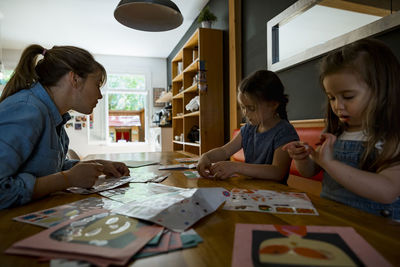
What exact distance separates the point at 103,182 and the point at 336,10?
161cm

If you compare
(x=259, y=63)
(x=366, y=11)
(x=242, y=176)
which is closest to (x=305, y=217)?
(x=242, y=176)

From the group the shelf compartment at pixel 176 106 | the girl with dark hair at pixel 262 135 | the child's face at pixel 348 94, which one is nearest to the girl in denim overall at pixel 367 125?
the child's face at pixel 348 94

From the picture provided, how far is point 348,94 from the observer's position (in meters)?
0.79

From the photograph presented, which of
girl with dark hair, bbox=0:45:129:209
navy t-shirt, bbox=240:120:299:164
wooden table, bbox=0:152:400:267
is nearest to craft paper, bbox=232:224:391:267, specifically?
wooden table, bbox=0:152:400:267

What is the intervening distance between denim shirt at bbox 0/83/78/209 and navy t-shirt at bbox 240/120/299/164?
0.96 m

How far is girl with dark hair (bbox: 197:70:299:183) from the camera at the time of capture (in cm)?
111

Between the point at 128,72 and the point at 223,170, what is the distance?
5.92m

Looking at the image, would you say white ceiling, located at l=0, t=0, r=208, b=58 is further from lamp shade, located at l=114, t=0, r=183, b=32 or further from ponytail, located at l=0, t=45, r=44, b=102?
ponytail, located at l=0, t=45, r=44, b=102

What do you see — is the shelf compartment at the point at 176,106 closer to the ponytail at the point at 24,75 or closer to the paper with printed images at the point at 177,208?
the ponytail at the point at 24,75

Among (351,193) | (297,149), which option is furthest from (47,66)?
(351,193)

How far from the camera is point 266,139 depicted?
1362 mm

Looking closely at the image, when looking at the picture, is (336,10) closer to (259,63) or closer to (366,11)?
(366,11)

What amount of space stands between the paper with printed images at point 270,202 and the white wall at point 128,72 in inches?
236

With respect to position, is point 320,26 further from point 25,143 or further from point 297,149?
point 25,143
